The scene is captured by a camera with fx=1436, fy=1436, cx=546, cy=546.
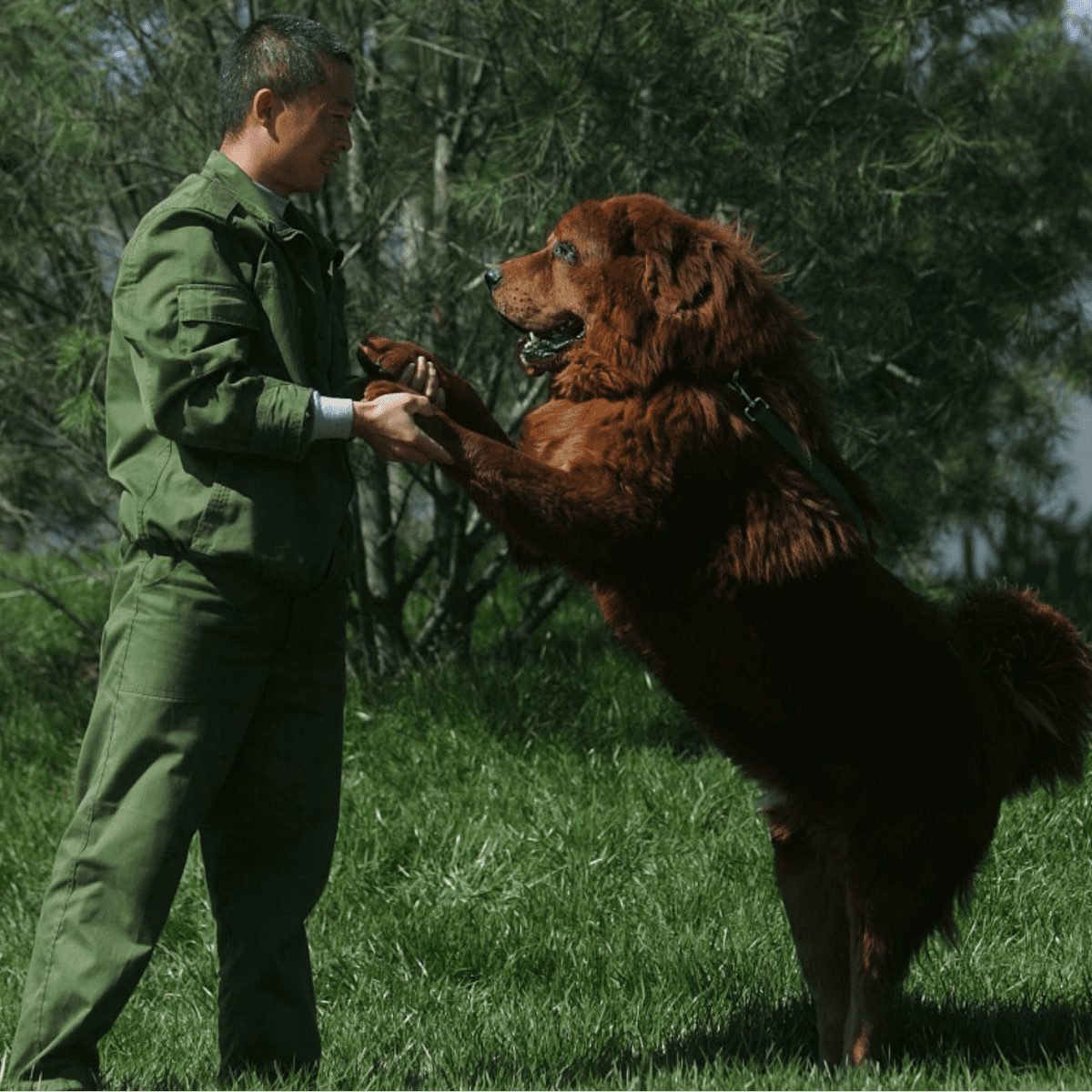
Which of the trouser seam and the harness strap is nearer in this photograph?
the trouser seam

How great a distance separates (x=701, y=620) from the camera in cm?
299

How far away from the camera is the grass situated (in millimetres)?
3252

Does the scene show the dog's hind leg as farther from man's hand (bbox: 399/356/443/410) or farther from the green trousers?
man's hand (bbox: 399/356/443/410)

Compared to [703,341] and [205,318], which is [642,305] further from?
[205,318]

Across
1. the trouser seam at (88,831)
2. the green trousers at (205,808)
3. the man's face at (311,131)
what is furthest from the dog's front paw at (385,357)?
the trouser seam at (88,831)

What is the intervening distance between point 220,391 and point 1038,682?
1977 millimetres

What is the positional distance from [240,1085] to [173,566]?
3.60ft

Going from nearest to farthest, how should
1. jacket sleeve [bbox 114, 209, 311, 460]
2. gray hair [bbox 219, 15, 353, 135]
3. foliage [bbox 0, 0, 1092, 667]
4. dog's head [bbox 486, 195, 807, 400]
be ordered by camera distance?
jacket sleeve [bbox 114, 209, 311, 460]
gray hair [bbox 219, 15, 353, 135]
dog's head [bbox 486, 195, 807, 400]
foliage [bbox 0, 0, 1092, 667]

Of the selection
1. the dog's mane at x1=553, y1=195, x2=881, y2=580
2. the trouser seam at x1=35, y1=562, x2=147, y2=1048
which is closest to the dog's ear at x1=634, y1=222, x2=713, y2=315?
the dog's mane at x1=553, y1=195, x2=881, y2=580

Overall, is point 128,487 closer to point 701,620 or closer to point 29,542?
point 701,620

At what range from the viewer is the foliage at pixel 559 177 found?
530cm

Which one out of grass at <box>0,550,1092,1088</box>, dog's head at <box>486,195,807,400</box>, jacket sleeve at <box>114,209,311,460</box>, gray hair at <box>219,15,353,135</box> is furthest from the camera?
grass at <box>0,550,1092,1088</box>

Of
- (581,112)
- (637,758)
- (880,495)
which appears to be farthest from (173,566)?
(880,495)

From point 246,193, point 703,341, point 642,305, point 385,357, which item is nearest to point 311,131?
point 246,193
